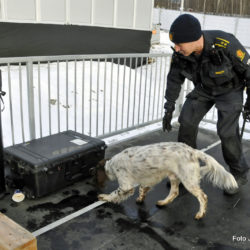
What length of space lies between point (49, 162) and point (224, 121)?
6.11ft

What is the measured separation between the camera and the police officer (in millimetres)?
2884

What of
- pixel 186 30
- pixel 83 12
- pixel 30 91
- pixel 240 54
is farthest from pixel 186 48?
pixel 83 12

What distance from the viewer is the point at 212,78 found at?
10.2 ft

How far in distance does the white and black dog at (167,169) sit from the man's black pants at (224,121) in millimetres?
495

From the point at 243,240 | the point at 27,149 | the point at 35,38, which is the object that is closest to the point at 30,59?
the point at 27,149

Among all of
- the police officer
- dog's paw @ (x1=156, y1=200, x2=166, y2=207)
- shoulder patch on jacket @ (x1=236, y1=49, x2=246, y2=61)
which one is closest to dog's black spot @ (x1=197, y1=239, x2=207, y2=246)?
dog's paw @ (x1=156, y1=200, x2=166, y2=207)

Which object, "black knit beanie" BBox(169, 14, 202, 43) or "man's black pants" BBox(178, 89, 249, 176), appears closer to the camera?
"black knit beanie" BBox(169, 14, 202, 43)

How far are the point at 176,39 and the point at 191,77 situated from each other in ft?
2.12

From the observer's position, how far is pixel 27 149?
3.30m

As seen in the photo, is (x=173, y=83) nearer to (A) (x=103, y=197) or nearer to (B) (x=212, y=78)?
(B) (x=212, y=78)

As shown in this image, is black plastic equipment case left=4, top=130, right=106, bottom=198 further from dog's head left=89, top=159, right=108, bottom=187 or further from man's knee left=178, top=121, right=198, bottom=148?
man's knee left=178, top=121, right=198, bottom=148

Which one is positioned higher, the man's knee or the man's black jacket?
the man's black jacket

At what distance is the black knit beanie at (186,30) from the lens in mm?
2775

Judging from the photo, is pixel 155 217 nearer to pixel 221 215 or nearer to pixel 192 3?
pixel 221 215
